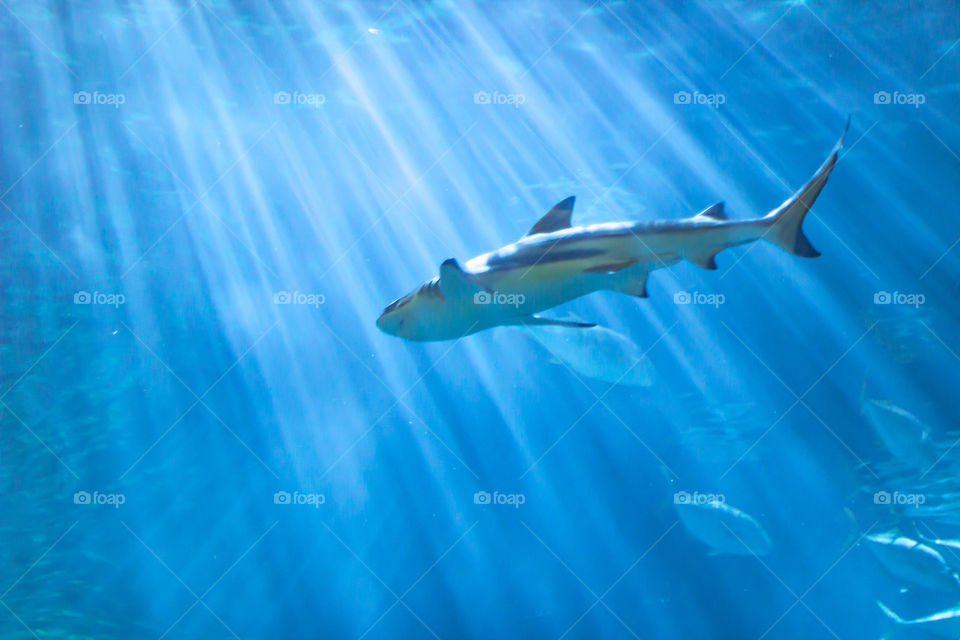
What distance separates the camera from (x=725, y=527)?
14664mm

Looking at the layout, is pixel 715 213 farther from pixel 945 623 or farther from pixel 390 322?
pixel 945 623

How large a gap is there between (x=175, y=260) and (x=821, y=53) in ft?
51.5

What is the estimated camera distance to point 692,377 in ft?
64.3

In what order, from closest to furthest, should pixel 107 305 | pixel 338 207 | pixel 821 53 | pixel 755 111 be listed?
pixel 821 53 < pixel 755 111 < pixel 338 207 < pixel 107 305

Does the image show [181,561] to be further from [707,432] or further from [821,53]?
[821,53]

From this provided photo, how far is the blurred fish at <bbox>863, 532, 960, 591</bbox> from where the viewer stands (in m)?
14.7

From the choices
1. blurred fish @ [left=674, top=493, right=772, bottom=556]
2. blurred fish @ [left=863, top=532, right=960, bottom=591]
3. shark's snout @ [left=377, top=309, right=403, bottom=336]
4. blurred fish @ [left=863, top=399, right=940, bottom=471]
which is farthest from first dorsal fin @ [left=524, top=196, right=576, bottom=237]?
blurred fish @ [left=863, top=399, right=940, bottom=471]

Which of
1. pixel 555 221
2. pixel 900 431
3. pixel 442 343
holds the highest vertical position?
pixel 555 221

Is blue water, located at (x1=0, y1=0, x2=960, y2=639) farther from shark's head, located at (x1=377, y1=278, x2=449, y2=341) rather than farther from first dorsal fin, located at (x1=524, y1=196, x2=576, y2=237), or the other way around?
first dorsal fin, located at (x1=524, y1=196, x2=576, y2=237)

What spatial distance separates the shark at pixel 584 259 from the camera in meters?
→ 4.46

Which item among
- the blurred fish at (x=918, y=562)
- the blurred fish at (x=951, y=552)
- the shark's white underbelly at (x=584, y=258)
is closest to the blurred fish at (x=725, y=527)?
the blurred fish at (x=918, y=562)

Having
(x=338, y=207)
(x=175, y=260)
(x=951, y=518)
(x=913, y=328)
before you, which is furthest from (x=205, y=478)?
(x=951, y=518)

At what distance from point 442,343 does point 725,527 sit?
10.1 m

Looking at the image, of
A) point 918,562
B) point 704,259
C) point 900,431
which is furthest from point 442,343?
point 704,259
